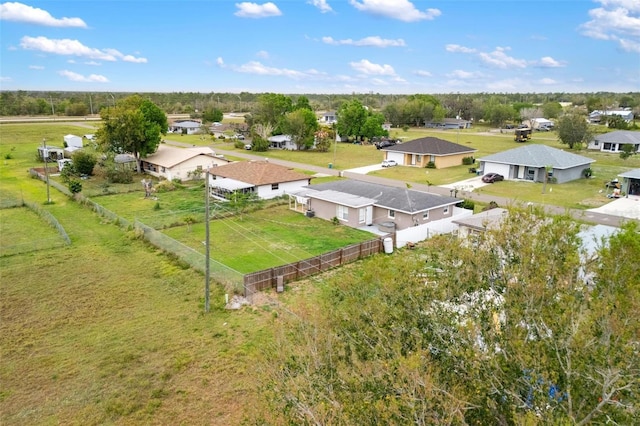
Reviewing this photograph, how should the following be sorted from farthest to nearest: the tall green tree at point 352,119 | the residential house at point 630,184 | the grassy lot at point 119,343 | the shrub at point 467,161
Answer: the tall green tree at point 352,119 < the shrub at point 467,161 < the residential house at point 630,184 < the grassy lot at point 119,343

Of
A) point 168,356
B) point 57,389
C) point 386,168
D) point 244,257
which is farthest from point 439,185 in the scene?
point 57,389

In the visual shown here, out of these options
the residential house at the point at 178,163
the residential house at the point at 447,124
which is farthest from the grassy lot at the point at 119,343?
the residential house at the point at 447,124

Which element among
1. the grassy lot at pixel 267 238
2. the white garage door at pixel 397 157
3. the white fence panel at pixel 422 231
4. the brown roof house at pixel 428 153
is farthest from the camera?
the white garage door at pixel 397 157

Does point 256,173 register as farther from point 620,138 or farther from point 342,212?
point 620,138

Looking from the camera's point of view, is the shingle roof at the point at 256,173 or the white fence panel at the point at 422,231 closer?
the white fence panel at the point at 422,231

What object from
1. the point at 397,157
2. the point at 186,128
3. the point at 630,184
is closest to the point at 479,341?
the point at 630,184

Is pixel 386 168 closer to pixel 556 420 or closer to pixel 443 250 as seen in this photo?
pixel 443 250

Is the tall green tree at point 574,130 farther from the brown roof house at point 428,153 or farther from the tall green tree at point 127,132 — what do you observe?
the tall green tree at point 127,132
